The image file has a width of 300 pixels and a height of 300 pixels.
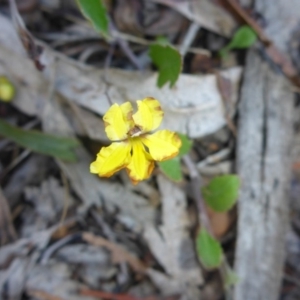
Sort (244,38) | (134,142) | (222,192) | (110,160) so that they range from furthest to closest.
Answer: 1. (244,38)
2. (222,192)
3. (134,142)
4. (110,160)

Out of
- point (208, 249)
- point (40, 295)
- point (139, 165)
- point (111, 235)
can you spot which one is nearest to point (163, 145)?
point (139, 165)

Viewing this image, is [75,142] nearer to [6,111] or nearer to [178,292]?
[6,111]

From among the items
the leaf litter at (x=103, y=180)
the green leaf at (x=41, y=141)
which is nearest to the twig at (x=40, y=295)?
the leaf litter at (x=103, y=180)

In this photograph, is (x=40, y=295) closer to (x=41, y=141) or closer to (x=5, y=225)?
(x=5, y=225)

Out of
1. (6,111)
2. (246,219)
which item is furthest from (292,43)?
(6,111)

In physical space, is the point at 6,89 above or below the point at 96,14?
below

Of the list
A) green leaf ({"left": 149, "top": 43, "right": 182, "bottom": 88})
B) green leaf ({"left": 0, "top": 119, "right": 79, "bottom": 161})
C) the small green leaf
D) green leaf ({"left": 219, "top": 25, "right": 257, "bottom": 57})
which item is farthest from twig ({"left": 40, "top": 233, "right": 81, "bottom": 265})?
green leaf ({"left": 219, "top": 25, "right": 257, "bottom": 57})
